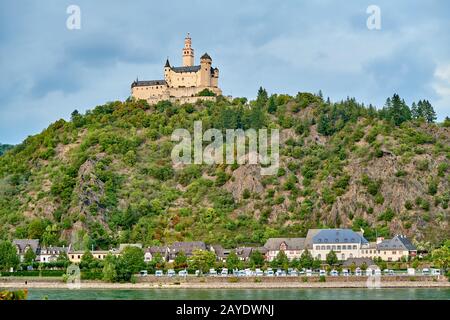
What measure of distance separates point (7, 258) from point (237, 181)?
21954 millimetres

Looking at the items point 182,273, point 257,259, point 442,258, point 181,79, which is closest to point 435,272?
point 442,258

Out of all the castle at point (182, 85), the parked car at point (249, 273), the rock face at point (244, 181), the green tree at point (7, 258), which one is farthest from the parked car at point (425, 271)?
the castle at point (182, 85)

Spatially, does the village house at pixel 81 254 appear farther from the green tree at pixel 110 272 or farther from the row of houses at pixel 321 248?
the green tree at pixel 110 272

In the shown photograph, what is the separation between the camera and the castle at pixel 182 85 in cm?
8281

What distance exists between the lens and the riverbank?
141 ft

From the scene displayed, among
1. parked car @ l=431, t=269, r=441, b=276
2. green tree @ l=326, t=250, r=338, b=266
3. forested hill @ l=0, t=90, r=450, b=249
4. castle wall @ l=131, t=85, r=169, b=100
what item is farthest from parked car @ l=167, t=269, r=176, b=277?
castle wall @ l=131, t=85, r=169, b=100

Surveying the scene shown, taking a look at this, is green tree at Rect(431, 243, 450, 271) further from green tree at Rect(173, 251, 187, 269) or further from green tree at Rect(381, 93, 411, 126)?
green tree at Rect(381, 93, 411, 126)

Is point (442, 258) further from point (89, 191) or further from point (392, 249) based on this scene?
point (89, 191)

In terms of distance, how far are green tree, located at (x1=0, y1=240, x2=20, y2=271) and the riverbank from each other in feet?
7.05

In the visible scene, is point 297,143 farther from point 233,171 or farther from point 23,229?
point 23,229

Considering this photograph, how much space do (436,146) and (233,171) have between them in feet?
54.9

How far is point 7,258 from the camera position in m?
47.5
